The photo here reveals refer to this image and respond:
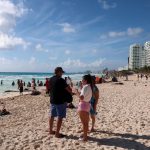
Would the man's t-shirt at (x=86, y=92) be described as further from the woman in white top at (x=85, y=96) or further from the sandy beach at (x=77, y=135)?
the sandy beach at (x=77, y=135)

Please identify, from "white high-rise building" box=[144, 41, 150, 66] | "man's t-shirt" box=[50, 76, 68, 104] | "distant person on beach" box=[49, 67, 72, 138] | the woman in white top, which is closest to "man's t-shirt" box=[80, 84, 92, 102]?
the woman in white top

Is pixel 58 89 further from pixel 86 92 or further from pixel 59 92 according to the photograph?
pixel 86 92

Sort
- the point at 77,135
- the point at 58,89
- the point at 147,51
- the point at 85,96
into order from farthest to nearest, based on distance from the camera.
Answer: 1. the point at 147,51
2. the point at 77,135
3. the point at 58,89
4. the point at 85,96

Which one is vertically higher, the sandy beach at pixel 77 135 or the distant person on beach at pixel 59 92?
the distant person on beach at pixel 59 92

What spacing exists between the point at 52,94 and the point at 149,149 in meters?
2.82

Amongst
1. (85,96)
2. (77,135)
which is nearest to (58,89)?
(85,96)

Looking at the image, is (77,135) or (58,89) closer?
(58,89)

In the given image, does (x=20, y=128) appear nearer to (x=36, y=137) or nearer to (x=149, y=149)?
(x=36, y=137)

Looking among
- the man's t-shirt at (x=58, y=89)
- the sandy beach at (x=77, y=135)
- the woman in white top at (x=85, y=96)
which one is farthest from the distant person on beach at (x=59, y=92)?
the sandy beach at (x=77, y=135)

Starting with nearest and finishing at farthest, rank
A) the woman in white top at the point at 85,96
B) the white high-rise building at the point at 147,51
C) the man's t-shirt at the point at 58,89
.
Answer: the woman in white top at the point at 85,96, the man's t-shirt at the point at 58,89, the white high-rise building at the point at 147,51

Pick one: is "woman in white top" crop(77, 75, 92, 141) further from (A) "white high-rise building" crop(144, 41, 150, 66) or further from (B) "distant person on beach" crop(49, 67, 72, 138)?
(A) "white high-rise building" crop(144, 41, 150, 66)

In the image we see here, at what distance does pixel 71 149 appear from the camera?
7367 millimetres

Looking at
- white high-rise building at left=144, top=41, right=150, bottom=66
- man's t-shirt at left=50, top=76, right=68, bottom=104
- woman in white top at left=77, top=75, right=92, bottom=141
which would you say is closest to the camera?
woman in white top at left=77, top=75, right=92, bottom=141

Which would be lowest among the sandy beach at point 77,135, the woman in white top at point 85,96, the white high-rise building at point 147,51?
the sandy beach at point 77,135
